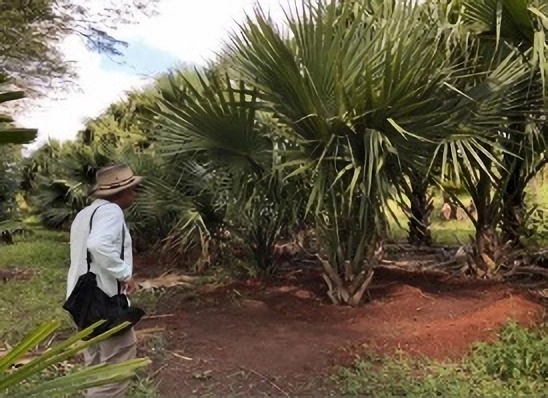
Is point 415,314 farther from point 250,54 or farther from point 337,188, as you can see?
point 250,54

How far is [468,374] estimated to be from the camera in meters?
4.07

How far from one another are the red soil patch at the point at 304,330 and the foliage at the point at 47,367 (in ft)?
10.5

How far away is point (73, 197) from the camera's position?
14172 millimetres

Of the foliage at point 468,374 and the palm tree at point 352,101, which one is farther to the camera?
the palm tree at point 352,101

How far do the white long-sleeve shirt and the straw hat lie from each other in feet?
0.20

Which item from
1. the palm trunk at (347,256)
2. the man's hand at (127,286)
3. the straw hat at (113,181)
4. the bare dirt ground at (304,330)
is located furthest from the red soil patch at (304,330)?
the straw hat at (113,181)

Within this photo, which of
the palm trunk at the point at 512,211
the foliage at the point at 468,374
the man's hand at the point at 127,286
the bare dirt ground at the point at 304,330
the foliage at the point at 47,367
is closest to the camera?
the foliage at the point at 47,367

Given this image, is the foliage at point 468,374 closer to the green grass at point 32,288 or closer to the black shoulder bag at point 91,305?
the black shoulder bag at point 91,305

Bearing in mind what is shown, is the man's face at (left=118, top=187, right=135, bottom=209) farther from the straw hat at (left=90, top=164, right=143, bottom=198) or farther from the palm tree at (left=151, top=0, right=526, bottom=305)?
the palm tree at (left=151, top=0, right=526, bottom=305)

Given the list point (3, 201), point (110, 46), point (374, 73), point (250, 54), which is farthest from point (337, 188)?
point (110, 46)

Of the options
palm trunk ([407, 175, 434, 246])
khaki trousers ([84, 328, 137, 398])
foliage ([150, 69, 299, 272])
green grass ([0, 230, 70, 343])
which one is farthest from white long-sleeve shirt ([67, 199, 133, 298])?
palm trunk ([407, 175, 434, 246])

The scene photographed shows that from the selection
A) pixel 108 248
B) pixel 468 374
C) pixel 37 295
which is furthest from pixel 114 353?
pixel 37 295

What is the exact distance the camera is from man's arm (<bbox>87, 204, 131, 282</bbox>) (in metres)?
3.19

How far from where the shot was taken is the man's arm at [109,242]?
3.19m
